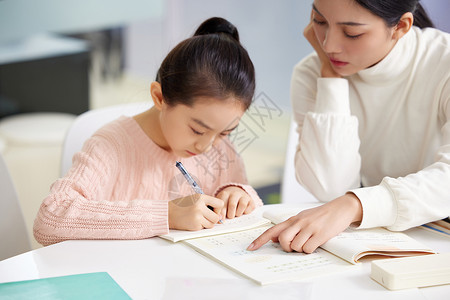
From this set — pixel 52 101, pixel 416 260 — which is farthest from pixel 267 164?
pixel 416 260

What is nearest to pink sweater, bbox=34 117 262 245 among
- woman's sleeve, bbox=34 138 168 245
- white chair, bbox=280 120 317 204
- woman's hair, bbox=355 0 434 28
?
woman's sleeve, bbox=34 138 168 245

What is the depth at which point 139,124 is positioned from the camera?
142 cm

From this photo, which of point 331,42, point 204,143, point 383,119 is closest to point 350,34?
point 331,42

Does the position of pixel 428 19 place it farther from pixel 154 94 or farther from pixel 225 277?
pixel 225 277

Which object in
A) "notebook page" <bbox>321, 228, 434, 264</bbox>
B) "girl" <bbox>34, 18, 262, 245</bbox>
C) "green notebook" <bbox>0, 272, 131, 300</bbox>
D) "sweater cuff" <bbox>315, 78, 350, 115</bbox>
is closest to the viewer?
"green notebook" <bbox>0, 272, 131, 300</bbox>

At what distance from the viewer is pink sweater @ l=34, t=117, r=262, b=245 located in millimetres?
1114

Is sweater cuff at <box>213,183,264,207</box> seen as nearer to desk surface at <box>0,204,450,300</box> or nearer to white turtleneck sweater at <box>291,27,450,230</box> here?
white turtleneck sweater at <box>291,27,450,230</box>

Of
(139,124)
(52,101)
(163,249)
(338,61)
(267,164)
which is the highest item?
(338,61)

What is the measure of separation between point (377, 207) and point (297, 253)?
0.20 m

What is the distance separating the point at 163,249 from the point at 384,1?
0.70 metres

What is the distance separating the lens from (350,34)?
132 cm

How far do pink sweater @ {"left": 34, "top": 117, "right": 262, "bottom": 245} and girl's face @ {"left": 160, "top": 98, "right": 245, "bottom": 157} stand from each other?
8cm

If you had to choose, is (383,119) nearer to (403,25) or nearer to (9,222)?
(403,25)

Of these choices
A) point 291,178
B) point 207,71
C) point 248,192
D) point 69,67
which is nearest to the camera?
point 207,71
